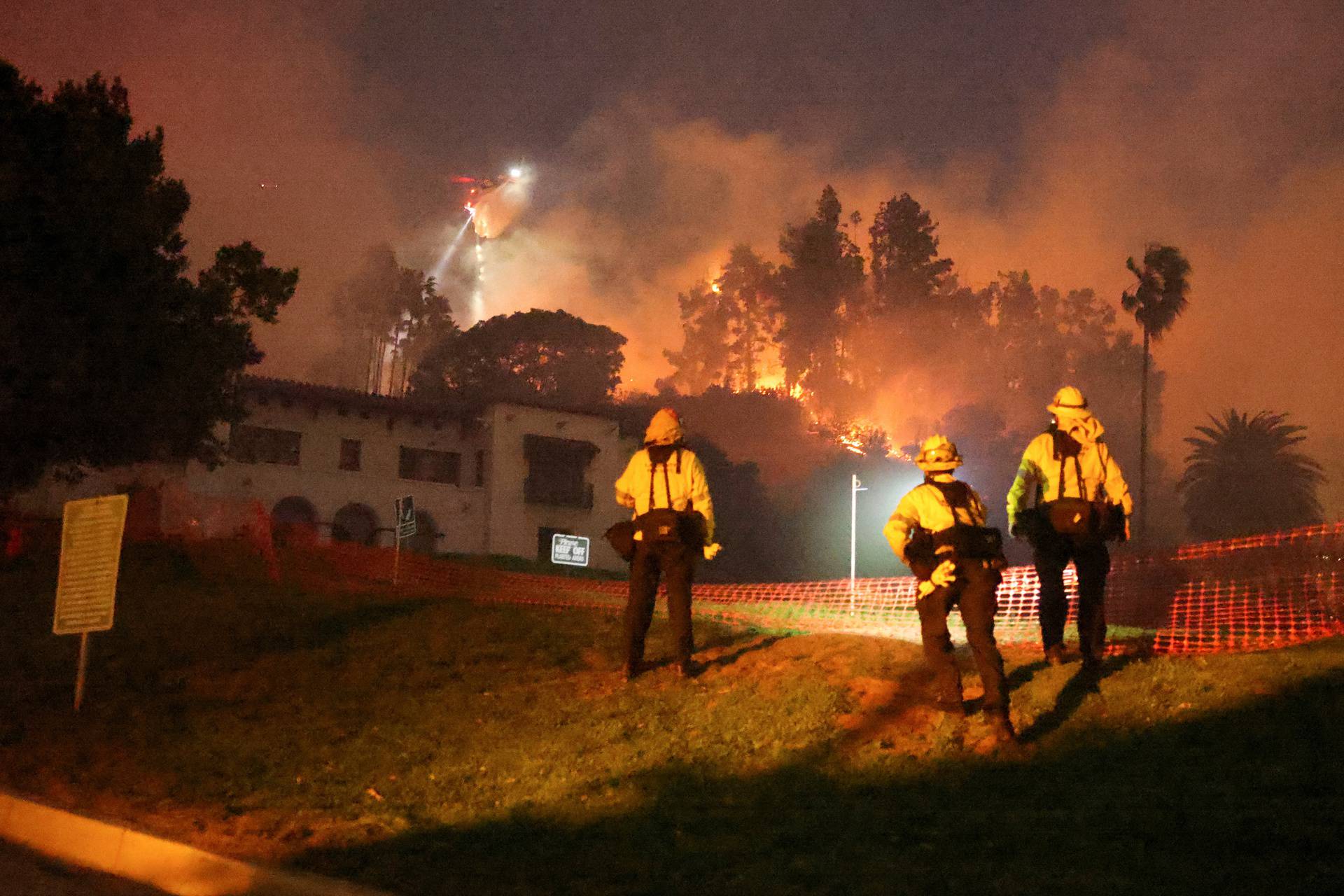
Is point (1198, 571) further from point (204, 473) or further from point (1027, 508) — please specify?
point (204, 473)

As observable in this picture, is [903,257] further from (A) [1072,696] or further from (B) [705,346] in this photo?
(A) [1072,696]

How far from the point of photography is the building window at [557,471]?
46000 millimetres

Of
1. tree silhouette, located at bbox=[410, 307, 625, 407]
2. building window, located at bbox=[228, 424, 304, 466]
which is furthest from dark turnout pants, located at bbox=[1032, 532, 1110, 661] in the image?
tree silhouette, located at bbox=[410, 307, 625, 407]

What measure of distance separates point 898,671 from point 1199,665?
6.10 feet

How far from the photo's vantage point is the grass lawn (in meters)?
4.62

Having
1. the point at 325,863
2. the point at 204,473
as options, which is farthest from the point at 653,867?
the point at 204,473

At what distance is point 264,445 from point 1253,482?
1692 inches

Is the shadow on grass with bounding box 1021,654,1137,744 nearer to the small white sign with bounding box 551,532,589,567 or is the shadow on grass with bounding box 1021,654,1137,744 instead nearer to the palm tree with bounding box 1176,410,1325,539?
the small white sign with bounding box 551,532,589,567

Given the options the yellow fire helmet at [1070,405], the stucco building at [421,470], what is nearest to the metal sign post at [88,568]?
the yellow fire helmet at [1070,405]

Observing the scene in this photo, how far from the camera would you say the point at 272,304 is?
16984 mm

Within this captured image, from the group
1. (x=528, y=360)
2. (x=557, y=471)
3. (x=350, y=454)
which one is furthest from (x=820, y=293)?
(x=350, y=454)

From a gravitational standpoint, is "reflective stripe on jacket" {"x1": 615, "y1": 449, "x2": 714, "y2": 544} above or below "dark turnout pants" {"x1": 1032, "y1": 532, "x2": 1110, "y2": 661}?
above

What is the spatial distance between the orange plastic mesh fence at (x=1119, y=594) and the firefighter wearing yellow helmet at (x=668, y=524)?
300 centimetres

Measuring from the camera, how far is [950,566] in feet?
20.6
